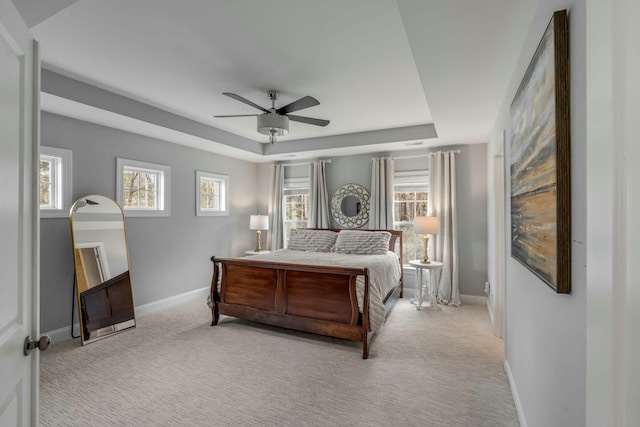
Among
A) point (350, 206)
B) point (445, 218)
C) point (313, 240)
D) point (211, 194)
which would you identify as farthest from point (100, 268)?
point (445, 218)

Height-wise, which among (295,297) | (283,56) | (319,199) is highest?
(283,56)

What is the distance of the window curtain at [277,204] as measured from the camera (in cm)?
609

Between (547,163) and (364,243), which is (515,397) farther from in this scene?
(364,243)

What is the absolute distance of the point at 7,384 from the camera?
873 mm

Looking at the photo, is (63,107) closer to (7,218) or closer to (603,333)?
(7,218)

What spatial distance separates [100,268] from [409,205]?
437 centimetres

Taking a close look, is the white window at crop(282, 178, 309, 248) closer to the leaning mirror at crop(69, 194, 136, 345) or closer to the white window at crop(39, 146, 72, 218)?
the leaning mirror at crop(69, 194, 136, 345)

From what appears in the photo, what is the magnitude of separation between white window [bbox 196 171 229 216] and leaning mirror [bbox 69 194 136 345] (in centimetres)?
138

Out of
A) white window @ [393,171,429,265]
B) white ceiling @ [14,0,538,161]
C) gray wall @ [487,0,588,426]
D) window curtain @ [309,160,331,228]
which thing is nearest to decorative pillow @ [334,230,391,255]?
white window @ [393,171,429,265]

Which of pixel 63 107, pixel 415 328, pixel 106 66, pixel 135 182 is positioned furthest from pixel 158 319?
pixel 415 328

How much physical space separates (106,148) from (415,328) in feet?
13.9

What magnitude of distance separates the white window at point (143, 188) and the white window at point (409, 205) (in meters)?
3.55

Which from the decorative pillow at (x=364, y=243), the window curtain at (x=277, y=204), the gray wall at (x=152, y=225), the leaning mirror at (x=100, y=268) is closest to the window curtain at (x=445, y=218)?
Answer: the decorative pillow at (x=364, y=243)

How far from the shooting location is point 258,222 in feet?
19.2
